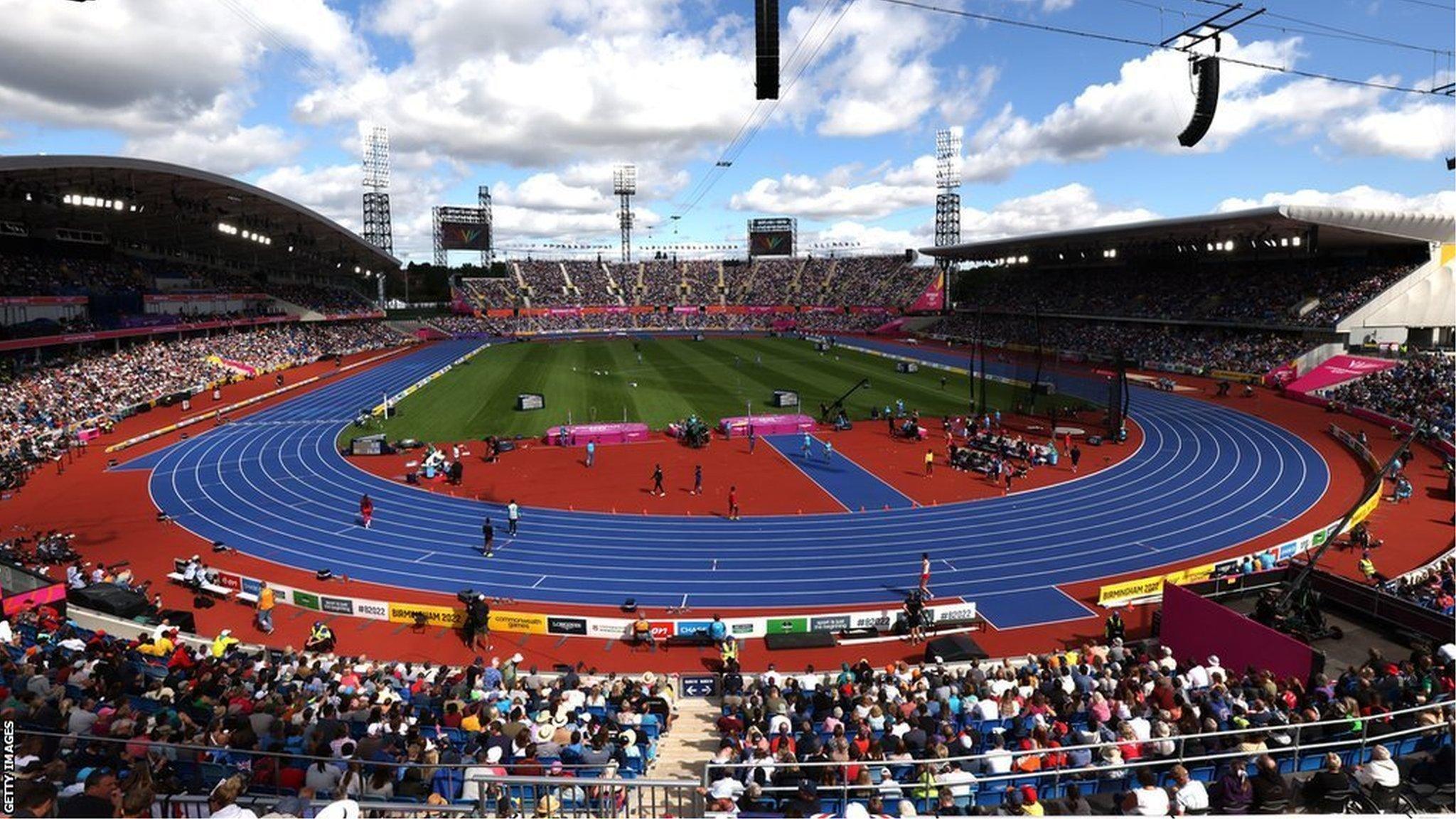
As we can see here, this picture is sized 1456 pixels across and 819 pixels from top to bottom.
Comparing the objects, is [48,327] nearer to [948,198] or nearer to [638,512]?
[638,512]

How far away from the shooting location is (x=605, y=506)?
88.3 feet

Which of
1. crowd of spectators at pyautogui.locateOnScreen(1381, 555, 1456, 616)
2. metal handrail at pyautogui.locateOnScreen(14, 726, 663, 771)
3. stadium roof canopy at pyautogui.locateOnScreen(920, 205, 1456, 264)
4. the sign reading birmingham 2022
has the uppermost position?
the sign reading birmingham 2022

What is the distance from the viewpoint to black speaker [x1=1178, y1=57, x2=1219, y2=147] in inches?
551

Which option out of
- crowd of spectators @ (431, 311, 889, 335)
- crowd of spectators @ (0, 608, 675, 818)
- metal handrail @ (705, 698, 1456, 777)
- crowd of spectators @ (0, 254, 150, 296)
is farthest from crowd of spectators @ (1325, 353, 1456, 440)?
crowd of spectators @ (0, 254, 150, 296)

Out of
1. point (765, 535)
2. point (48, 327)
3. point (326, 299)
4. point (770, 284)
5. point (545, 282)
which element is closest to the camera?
point (765, 535)

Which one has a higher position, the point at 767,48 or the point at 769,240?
the point at 769,240

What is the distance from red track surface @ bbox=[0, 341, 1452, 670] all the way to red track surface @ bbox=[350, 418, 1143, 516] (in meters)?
0.14

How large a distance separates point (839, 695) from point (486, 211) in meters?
124

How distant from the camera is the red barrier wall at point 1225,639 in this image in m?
12.1

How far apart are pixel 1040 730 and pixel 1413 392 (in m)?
44.3

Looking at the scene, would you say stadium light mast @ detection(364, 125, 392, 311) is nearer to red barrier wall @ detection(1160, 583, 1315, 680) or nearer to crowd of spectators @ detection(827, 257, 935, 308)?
crowd of spectators @ detection(827, 257, 935, 308)

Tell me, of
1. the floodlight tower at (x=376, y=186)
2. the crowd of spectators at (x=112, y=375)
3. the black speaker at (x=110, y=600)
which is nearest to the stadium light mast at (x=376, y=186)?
the floodlight tower at (x=376, y=186)

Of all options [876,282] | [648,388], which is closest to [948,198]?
[876,282]

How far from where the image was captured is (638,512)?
2636 cm
